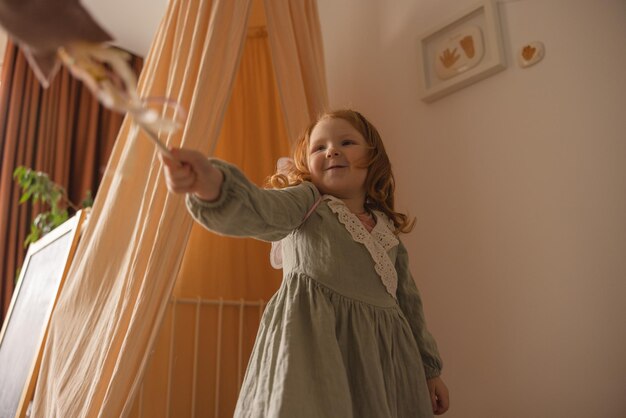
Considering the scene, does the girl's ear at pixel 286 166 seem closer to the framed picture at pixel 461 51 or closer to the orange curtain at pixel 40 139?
the framed picture at pixel 461 51

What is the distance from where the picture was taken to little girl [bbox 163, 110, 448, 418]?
85 cm

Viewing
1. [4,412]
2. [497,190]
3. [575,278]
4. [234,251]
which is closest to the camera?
[575,278]

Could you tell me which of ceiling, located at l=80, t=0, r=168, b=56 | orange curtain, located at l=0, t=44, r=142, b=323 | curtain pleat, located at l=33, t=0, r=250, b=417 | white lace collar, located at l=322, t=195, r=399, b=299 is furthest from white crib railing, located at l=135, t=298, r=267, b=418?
ceiling, located at l=80, t=0, r=168, b=56

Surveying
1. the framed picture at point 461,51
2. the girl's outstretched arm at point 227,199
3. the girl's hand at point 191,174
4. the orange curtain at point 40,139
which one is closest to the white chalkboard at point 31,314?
the orange curtain at point 40,139

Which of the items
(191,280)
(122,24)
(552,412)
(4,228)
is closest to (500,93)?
(552,412)

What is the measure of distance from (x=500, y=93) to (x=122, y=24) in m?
2.10

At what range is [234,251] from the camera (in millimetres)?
1735

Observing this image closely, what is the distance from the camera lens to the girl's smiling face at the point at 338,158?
115 centimetres

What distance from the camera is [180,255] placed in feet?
3.84

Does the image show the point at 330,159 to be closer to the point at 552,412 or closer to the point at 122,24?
the point at 552,412

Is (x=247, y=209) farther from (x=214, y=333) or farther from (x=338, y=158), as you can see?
(x=214, y=333)

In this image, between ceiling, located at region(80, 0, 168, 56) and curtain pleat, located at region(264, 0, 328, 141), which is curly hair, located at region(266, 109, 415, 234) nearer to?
curtain pleat, located at region(264, 0, 328, 141)

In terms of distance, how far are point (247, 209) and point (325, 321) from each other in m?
0.29

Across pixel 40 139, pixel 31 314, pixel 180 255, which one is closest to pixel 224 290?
pixel 180 255
